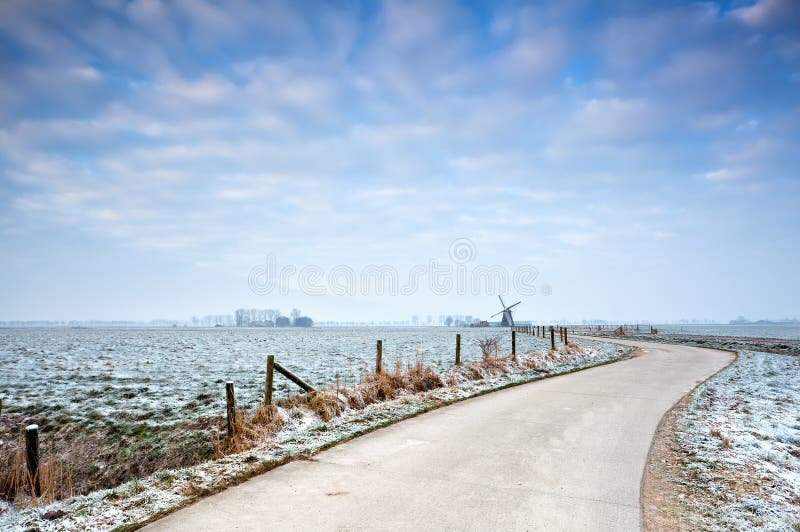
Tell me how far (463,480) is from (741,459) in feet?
16.2

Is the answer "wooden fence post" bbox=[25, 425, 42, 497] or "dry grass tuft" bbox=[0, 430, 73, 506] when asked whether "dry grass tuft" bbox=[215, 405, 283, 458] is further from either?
"wooden fence post" bbox=[25, 425, 42, 497]

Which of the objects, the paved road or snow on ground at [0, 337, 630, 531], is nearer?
the paved road

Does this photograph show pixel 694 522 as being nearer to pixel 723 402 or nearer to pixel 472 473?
pixel 472 473

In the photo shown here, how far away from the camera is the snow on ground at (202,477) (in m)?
5.63

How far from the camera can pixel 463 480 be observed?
257 inches

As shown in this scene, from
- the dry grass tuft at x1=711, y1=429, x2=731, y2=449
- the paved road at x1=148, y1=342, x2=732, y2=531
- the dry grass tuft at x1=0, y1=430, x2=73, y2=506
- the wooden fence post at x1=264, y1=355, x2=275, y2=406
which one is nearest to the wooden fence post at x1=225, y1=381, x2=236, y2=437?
the wooden fence post at x1=264, y1=355, x2=275, y2=406

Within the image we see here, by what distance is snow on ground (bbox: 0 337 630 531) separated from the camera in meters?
5.63

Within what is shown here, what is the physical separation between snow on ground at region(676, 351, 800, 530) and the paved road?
773 millimetres

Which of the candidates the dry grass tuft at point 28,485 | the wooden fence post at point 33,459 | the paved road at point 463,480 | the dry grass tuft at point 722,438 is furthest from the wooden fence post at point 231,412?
the dry grass tuft at point 722,438

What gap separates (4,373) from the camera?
23.0m

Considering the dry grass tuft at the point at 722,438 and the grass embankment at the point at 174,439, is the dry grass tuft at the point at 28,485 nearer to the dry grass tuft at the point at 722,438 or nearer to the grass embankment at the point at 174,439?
the grass embankment at the point at 174,439

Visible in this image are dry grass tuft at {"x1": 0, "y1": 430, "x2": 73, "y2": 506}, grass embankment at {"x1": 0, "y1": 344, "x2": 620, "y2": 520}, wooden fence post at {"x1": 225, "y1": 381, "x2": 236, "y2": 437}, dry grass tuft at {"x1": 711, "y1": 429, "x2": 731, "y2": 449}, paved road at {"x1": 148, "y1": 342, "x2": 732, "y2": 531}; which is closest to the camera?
paved road at {"x1": 148, "y1": 342, "x2": 732, "y2": 531}

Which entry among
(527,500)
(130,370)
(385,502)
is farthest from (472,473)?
(130,370)

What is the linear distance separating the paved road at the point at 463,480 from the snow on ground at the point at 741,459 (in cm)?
77
